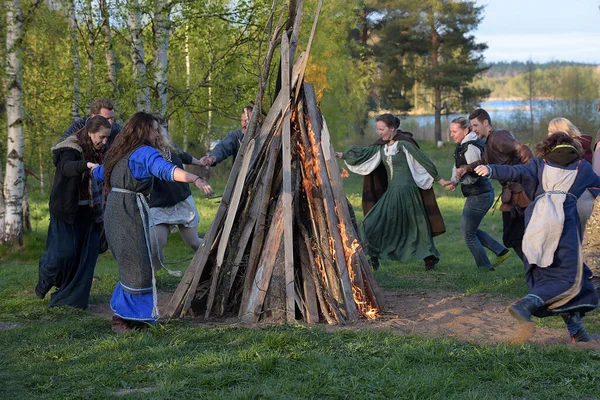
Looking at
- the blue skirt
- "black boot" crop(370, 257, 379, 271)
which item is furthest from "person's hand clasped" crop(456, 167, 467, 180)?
the blue skirt

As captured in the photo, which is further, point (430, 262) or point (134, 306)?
point (430, 262)

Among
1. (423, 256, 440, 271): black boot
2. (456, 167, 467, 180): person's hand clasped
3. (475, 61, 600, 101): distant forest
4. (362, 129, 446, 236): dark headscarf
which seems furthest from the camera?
(475, 61, 600, 101): distant forest

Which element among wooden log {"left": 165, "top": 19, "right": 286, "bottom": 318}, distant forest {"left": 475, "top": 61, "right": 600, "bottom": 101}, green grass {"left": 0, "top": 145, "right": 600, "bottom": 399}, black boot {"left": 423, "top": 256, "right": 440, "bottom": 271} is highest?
distant forest {"left": 475, "top": 61, "right": 600, "bottom": 101}

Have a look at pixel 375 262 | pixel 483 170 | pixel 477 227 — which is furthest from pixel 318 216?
pixel 477 227

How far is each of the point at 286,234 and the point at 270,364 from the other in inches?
60.4

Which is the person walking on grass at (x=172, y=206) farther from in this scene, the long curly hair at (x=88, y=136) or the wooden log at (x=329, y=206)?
the wooden log at (x=329, y=206)

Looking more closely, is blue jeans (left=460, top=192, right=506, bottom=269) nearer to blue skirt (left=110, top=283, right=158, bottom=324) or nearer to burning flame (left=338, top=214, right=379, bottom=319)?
burning flame (left=338, top=214, right=379, bottom=319)

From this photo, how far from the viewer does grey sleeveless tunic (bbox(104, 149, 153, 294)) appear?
6324 millimetres

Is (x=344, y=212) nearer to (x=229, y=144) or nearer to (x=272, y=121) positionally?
(x=272, y=121)

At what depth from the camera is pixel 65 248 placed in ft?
24.1

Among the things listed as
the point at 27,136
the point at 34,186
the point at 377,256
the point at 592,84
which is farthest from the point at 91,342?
the point at 592,84

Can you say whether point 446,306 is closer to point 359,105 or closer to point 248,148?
point 248,148

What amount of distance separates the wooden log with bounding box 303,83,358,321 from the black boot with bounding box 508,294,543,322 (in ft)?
4.66

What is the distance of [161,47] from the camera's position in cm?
1262
